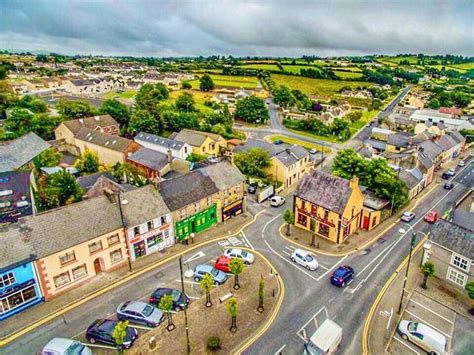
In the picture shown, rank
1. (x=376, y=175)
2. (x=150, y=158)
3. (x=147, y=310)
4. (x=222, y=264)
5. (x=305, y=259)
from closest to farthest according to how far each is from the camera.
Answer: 1. (x=147, y=310)
2. (x=222, y=264)
3. (x=305, y=259)
4. (x=376, y=175)
5. (x=150, y=158)

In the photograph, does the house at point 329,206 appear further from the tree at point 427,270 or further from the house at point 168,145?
the house at point 168,145

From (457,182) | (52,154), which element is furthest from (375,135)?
(52,154)

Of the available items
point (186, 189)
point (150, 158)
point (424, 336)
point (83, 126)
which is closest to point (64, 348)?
point (186, 189)

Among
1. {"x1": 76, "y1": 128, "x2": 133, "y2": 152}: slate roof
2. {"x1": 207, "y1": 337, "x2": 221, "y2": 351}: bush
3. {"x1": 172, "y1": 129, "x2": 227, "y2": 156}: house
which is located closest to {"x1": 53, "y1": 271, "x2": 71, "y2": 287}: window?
{"x1": 207, "y1": 337, "x2": 221, "y2": 351}: bush

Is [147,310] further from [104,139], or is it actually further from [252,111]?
[252,111]

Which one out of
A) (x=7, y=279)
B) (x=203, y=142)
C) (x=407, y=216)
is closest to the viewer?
(x=7, y=279)

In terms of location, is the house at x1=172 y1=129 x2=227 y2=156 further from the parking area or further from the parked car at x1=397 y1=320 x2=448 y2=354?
the parked car at x1=397 y1=320 x2=448 y2=354

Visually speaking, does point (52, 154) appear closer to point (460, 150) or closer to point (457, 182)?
point (457, 182)
